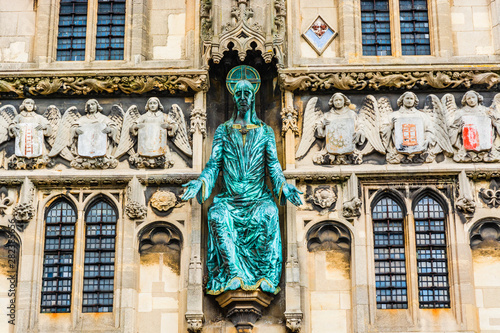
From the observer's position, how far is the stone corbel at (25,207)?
23188 mm

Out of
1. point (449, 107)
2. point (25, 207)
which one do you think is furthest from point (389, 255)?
point (25, 207)

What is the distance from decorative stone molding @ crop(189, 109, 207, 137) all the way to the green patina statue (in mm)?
336

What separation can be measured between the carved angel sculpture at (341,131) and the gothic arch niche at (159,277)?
2.75 metres

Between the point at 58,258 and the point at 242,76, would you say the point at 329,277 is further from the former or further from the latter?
the point at 58,258

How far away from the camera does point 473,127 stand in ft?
77.4

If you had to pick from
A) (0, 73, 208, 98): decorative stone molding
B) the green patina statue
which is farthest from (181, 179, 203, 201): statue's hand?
(0, 73, 208, 98): decorative stone molding

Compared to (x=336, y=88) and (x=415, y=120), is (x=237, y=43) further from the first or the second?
(x=415, y=120)

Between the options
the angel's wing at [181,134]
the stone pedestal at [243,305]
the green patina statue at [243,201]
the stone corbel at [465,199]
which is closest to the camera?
the stone pedestal at [243,305]

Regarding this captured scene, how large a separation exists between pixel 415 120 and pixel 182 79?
13.8 ft

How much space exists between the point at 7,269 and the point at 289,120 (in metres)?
5.56

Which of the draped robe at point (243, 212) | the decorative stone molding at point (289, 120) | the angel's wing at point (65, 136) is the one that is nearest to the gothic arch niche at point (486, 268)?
the draped robe at point (243, 212)

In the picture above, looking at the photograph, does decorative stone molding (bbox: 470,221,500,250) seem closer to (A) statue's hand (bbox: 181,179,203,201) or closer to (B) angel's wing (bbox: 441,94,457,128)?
(B) angel's wing (bbox: 441,94,457,128)

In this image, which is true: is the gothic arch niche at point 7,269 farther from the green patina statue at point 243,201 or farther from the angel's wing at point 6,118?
the green patina statue at point 243,201

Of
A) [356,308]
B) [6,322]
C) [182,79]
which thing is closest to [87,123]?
[182,79]
